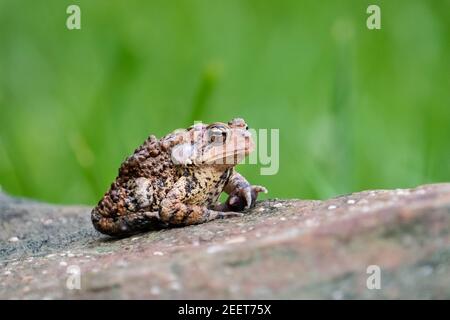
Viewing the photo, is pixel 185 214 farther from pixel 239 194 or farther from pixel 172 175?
pixel 239 194

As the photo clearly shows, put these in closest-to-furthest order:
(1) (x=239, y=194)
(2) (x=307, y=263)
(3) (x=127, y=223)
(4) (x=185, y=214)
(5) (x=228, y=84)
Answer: (2) (x=307, y=263)
(4) (x=185, y=214)
(3) (x=127, y=223)
(1) (x=239, y=194)
(5) (x=228, y=84)

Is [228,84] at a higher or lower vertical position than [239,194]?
higher

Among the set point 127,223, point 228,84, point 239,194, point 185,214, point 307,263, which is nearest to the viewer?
point 307,263

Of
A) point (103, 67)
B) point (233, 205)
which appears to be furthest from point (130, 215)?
point (103, 67)

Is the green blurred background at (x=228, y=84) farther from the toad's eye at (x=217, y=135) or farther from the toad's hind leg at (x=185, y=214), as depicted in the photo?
the toad's hind leg at (x=185, y=214)

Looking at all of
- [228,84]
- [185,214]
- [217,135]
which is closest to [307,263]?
[185,214]

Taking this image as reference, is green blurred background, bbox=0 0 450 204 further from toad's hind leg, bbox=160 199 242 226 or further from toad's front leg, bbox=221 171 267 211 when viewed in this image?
toad's hind leg, bbox=160 199 242 226
